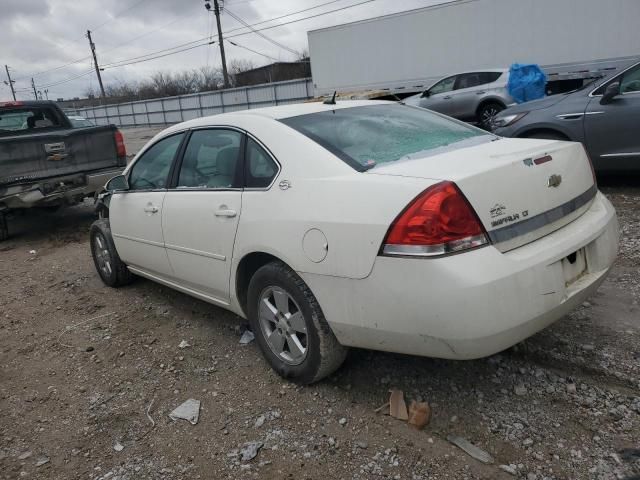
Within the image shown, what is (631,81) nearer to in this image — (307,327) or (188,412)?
(307,327)

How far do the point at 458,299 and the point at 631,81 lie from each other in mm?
5225

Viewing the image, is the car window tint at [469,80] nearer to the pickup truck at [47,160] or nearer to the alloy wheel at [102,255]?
the pickup truck at [47,160]

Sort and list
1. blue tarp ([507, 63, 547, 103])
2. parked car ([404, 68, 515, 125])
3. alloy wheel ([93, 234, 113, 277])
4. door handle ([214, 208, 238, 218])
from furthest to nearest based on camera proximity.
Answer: parked car ([404, 68, 515, 125]), blue tarp ([507, 63, 547, 103]), alloy wheel ([93, 234, 113, 277]), door handle ([214, 208, 238, 218])

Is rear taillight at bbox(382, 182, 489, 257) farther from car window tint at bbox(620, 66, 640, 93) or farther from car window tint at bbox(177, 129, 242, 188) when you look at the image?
car window tint at bbox(620, 66, 640, 93)

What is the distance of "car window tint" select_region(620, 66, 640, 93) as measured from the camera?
5918mm

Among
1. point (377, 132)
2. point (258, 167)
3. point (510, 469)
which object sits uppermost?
point (377, 132)

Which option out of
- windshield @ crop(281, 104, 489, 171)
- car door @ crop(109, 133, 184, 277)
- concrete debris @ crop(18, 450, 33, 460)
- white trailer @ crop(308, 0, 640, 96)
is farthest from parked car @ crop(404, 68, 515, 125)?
concrete debris @ crop(18, 450, 33, 460)

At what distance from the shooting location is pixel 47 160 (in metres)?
7.29

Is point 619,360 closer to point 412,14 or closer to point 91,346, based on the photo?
point 91,346

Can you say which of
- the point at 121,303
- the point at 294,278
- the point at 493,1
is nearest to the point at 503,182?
the point at 294,278

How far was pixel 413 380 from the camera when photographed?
2.91 meters

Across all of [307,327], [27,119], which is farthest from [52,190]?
[307,327]

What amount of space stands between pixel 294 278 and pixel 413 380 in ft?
2.92

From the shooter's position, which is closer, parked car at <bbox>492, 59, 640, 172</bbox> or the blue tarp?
parked car at <bbox>492, 59, 640, 172</bbox>
